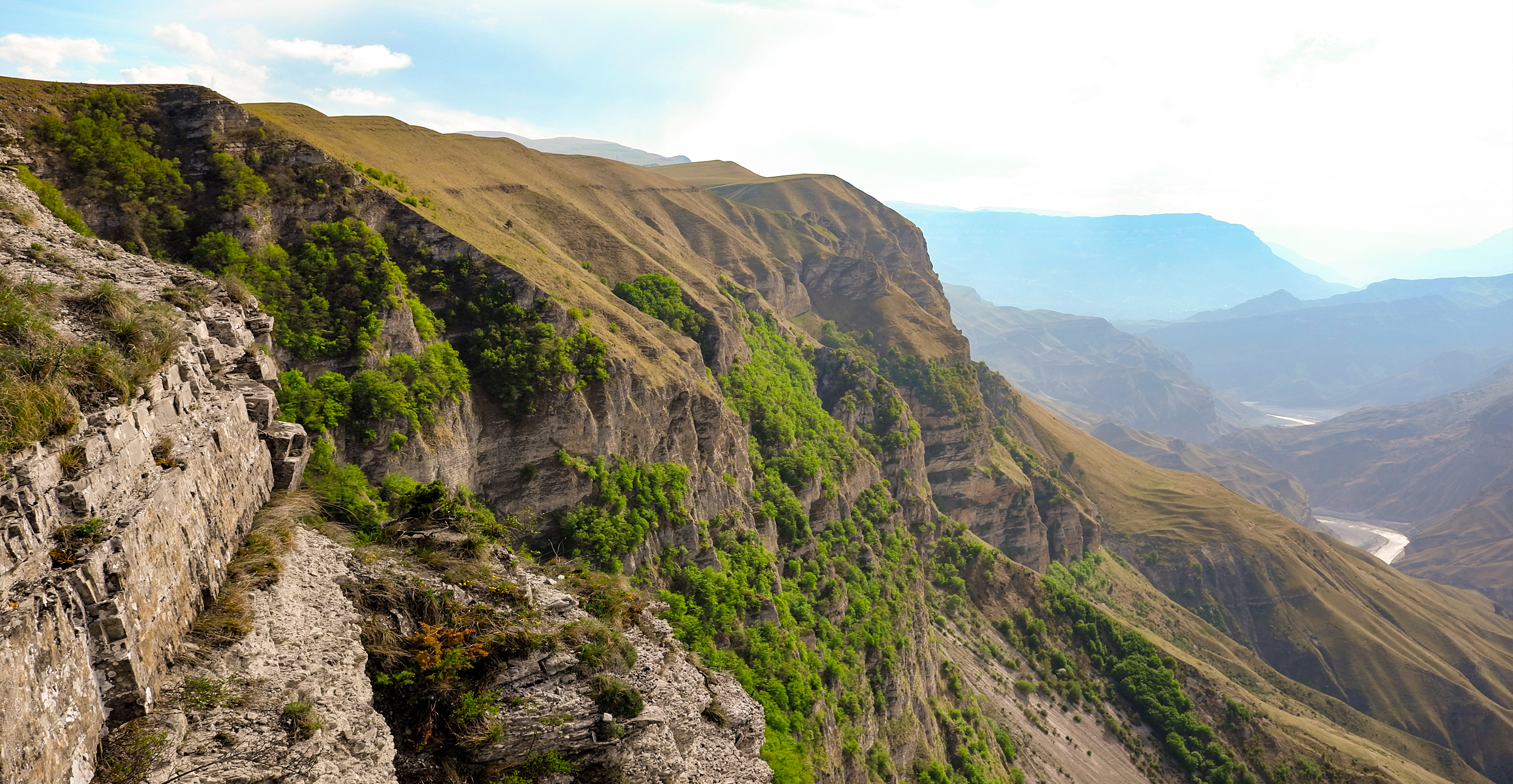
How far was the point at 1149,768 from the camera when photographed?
74.6 meters

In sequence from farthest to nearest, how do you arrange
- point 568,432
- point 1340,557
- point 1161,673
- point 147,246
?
point 1340,557
point 1161,673
point 568,432
point 147,246

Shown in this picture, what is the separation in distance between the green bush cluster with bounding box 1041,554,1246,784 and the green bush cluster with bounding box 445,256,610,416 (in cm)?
7893

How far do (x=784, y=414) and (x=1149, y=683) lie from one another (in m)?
58.8

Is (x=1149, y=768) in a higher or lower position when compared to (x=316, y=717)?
lower

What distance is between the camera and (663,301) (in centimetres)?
6194

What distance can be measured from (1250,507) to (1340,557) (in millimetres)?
22101

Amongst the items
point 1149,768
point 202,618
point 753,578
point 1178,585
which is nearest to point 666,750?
point 202,618

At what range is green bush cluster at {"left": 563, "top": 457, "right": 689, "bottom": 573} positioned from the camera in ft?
120

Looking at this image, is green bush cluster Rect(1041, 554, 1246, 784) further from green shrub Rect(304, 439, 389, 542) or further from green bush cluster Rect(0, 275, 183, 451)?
green bush cluster Rect(0, 275, 183, 451)

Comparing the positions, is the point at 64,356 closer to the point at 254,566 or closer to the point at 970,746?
the point at 254,566

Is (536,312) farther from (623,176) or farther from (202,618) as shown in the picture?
(623,176)

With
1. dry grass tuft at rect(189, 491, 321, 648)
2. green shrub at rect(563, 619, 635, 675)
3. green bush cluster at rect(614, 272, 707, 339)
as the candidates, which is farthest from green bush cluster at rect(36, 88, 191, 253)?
green bush cluster at rect(614, 272, 707, 339)

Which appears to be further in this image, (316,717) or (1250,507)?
(1250,507)

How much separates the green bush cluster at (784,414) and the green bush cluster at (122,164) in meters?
40.8
